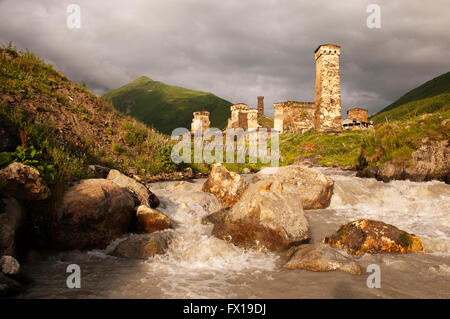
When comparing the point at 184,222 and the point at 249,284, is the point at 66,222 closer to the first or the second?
the point at 184,222

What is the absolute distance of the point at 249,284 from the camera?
4.41m

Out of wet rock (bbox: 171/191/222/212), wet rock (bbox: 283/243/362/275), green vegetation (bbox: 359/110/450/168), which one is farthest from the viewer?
green vegetation (bbox: 359/110/450/168)

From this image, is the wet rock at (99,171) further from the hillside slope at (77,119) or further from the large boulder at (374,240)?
the large boulder at (374,240)

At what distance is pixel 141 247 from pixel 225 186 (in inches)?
212

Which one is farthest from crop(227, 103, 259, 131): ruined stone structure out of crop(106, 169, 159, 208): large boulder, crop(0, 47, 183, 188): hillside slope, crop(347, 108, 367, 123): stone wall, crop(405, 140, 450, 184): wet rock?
crop(106, 169, 159, 208): large boulder

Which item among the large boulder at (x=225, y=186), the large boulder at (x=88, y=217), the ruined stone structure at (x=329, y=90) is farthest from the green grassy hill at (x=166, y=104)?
the large boulder at (x=88, y=217)

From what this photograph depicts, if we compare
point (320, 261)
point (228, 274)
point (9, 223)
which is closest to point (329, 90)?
point (320, 261)

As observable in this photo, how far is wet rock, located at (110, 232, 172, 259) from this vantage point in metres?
5.60

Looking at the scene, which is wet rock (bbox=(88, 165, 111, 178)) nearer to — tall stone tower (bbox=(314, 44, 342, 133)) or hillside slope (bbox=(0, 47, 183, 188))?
hillside slope (bbox=(0, 47, 183, 188))

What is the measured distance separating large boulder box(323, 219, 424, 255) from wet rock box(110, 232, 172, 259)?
3998 mm

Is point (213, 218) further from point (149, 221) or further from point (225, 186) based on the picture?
point (225, 186)

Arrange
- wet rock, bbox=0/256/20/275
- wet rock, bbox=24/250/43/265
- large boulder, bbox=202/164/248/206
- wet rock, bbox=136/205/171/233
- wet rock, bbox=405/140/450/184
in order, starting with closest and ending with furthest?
wet rock, bbox=0/256/20/275, wet rock, bbox=24/250/43/265, wet rock, bbox=136/205/171/233, large boulder, bbox=202/164/248/206, wet rock, bbox=405/140/450/184
